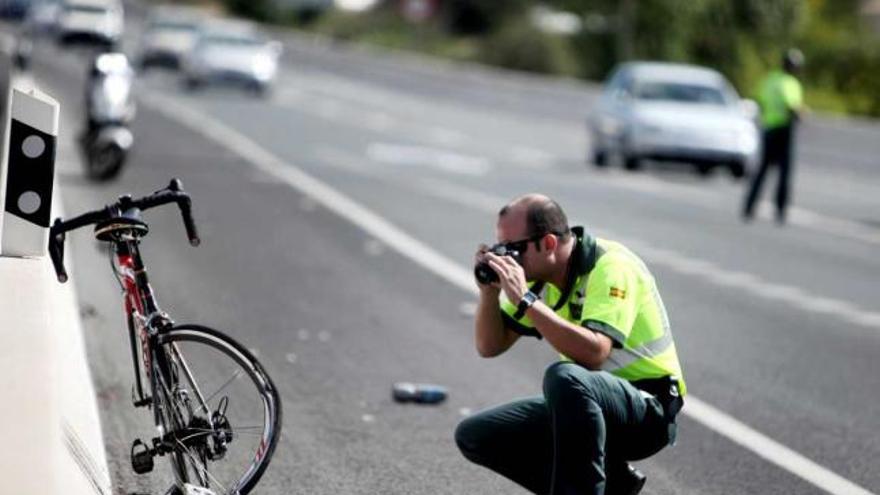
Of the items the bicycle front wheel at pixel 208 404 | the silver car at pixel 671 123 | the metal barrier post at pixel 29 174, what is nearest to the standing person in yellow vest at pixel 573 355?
the bicycle front wheel at pixel 208 404

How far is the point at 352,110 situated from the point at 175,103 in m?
6.04

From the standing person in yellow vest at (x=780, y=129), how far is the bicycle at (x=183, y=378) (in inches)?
692

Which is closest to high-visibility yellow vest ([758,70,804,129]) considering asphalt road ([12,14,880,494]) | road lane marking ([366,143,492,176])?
asphalt road ([12,14,880,494])

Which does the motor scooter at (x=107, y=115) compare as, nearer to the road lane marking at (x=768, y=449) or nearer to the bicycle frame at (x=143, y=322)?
the road lane marking at (x=768, y=449)

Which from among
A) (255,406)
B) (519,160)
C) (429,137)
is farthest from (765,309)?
(429,137)

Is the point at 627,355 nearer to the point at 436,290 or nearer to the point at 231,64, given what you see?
the point at 436,290

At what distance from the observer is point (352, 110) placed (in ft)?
163

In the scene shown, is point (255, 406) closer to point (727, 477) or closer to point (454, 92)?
point (727, 477)

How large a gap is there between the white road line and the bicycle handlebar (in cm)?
293

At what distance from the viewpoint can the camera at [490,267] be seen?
260 inches

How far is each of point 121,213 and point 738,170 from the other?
85.5ft

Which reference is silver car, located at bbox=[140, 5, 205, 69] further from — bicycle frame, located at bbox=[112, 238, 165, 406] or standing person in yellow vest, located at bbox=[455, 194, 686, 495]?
standing person in yellow vest, located at bbox=[455, 194, 686, 495]

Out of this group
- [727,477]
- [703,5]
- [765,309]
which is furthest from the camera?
[703,5]

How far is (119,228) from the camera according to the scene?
7.15 m
